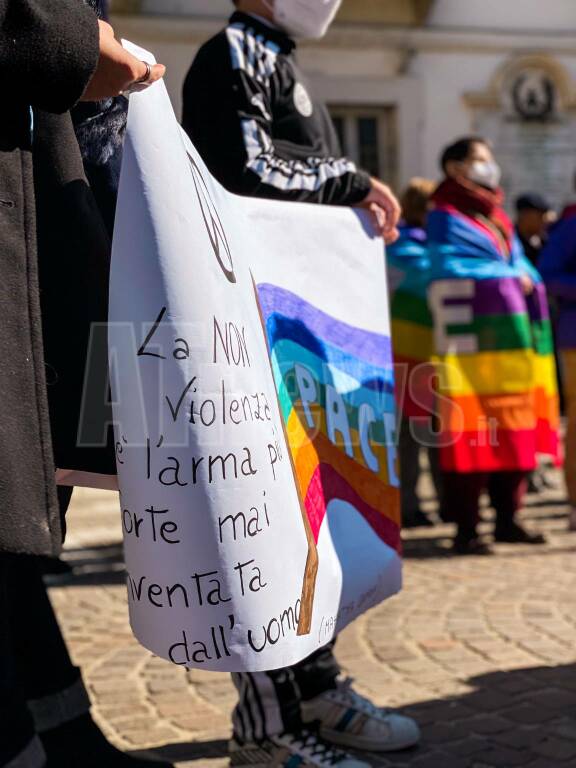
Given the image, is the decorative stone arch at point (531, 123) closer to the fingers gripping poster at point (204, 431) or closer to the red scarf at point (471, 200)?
the red scarf at point (471, 200)

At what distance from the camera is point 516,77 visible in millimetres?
14875

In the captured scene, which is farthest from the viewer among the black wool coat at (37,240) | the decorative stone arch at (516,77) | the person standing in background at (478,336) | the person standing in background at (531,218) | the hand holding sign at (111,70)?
the decorative stone arch at (516,77)

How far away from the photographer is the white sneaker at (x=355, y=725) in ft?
9.53

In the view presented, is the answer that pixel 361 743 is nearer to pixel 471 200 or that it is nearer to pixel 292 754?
pixel 292 754

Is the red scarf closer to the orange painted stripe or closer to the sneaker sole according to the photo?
the orange painted stripe

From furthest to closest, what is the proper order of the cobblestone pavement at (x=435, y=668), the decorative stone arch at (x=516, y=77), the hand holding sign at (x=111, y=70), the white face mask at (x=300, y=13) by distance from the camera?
the decorative stone arch at (x=516, y=77)
the cobblestone pavement at (x=435, y=668)
the white face mask at (x=300, y=13)
the hand holding sign at (x=111, y=70)

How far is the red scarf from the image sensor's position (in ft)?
18.9

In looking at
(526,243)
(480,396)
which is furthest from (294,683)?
(526,243)

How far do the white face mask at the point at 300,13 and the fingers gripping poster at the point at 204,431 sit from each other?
2.27ft

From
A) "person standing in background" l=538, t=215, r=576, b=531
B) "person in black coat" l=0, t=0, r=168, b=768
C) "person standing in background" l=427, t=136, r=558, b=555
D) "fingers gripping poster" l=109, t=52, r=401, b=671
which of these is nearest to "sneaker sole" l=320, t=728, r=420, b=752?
"fingers gripping poster" l=109, t=52, r=401, b=671

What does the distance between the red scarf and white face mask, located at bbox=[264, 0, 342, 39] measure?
9.59 feet

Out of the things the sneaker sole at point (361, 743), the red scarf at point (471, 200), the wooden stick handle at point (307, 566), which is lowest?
the sneaker sole at point (361, 743)

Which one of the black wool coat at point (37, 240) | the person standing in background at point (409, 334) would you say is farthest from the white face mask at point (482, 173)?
the black wool coat at point (37, 240)

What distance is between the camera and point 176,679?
3.66 meters
